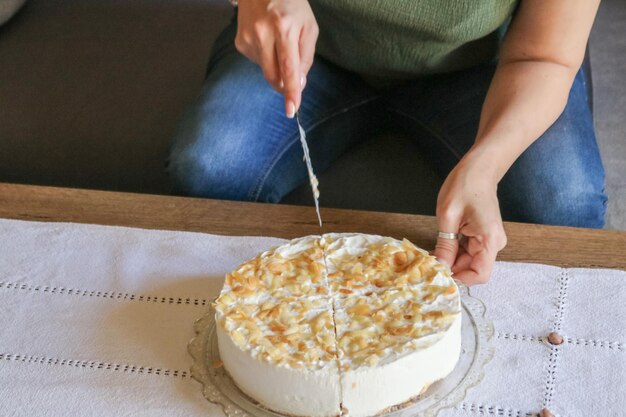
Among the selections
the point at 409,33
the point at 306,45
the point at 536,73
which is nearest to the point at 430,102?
the point at 409,33

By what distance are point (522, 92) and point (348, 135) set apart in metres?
0.42

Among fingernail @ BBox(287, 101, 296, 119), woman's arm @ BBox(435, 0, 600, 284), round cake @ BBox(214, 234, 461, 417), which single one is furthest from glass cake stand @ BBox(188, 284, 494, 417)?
fingernail @ BBox(287, 101, 296, 119)

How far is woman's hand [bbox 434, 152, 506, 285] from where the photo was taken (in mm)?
1114

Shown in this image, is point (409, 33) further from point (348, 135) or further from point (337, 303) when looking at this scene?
point (337, 303)

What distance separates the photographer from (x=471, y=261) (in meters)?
1.12

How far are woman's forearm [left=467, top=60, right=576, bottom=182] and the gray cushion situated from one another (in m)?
1.35

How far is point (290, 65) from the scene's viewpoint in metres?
1.14

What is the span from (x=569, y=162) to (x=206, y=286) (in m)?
0.71

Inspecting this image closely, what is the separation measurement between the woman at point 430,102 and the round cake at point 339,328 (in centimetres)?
15

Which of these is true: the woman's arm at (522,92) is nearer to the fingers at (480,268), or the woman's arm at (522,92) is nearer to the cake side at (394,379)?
the fingers at (480,268)

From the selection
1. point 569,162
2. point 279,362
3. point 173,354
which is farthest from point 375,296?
point 569,162

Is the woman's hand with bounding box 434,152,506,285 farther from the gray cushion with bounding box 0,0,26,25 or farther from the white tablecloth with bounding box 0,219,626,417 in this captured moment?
the gray cushion with bounding box 0,0,26,25

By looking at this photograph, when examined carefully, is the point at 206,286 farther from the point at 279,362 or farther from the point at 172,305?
the point at 279,362

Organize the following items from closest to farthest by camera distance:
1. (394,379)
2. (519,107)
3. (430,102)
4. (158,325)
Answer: (394,379), (158,325), (519,107), (430,102)
